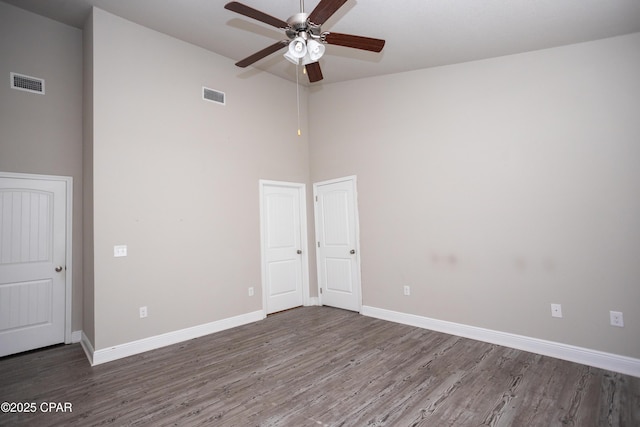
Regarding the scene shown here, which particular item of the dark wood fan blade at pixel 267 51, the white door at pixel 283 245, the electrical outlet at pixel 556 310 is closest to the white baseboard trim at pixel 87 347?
the white door at pixel 283 245

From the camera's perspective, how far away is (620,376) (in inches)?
104

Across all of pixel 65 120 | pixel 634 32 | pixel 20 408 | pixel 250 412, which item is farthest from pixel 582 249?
pixel 65 120

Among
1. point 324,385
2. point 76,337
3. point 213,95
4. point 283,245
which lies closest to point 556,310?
point 324,385

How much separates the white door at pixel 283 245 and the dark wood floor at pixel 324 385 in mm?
1185

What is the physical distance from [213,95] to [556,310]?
190 inches

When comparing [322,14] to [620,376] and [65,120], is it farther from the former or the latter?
[620,376]

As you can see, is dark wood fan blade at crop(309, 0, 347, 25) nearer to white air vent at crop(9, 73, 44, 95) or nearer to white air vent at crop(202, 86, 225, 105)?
white air vent at crop(202, 86, 225, 105)

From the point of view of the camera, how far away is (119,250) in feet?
11.0

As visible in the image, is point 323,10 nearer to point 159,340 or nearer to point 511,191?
point 511,191

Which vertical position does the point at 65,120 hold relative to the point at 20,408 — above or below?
above

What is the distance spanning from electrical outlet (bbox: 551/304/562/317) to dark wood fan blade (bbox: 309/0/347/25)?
3384 mm

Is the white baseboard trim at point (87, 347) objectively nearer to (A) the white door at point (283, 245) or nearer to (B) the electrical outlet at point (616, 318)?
(A) the white door at point (283, 245)

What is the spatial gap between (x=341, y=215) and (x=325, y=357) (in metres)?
2.32

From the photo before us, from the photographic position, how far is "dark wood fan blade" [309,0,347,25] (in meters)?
1.87
